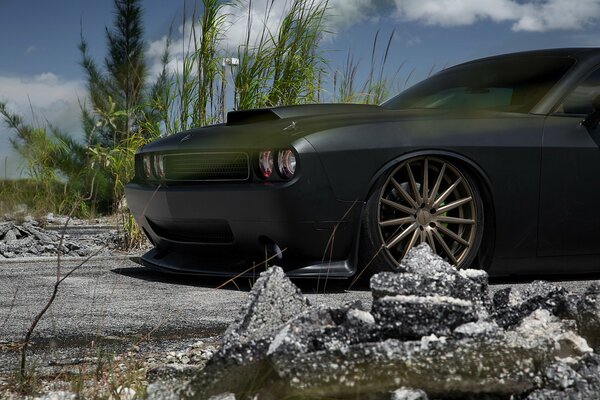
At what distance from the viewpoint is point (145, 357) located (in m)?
3.36

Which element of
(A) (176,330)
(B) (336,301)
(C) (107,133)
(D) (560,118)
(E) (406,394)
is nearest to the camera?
(E) (406,394)

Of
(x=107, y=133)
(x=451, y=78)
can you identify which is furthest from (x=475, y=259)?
(x=107, y=133)

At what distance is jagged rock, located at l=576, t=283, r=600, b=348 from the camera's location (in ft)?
9.50

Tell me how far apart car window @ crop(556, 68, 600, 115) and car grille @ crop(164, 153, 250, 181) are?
1898 mm

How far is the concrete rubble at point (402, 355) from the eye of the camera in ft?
8.14

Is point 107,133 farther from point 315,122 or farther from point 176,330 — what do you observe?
point 176,330

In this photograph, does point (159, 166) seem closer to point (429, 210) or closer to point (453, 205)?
point (429, 210)

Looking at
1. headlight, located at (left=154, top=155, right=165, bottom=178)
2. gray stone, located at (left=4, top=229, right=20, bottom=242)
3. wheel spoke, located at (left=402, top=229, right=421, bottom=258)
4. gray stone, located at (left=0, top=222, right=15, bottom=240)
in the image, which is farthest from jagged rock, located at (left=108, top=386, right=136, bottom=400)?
gray stone, located at (left=0, top=222, right=15, bottom=240)

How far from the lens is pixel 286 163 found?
498cm

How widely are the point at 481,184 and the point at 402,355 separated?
3.00 m

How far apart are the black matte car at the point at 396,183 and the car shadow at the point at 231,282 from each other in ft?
0.46

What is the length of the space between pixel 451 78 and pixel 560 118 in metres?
0.96

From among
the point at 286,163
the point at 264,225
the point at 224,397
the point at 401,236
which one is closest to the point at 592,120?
the point at 401,236

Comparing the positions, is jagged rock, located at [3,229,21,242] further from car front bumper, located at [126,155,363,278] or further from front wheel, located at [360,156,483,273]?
front wheel, located at [360,156,483,273]
